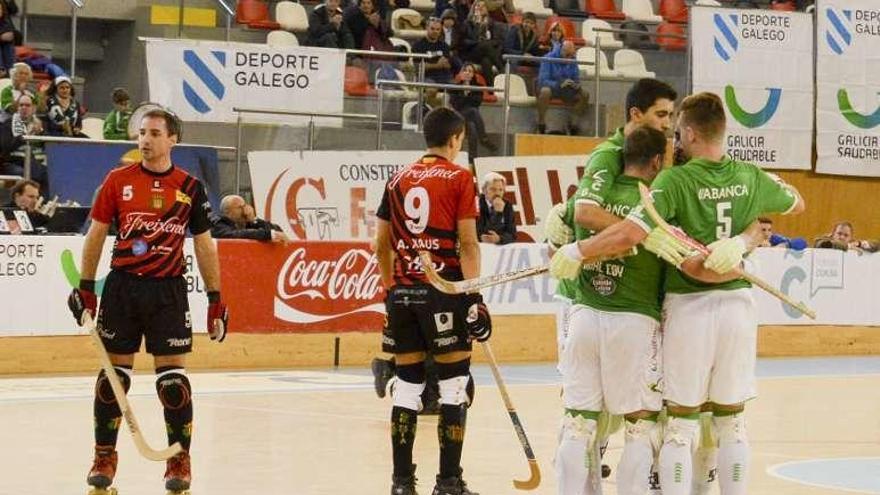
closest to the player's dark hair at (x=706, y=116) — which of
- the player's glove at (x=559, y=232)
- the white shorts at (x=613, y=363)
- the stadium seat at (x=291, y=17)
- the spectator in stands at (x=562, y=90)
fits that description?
the white shorts at (x=613, y=363)

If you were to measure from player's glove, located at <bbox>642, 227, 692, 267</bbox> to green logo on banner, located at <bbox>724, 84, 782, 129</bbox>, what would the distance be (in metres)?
15.7

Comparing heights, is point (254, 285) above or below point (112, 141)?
below

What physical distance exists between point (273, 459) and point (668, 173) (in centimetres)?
460

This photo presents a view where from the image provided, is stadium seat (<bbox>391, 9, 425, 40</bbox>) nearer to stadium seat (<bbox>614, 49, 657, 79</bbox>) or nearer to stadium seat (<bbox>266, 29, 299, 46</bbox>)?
stadium seat (<bbox>266, 29, 299, 46</bbox>)

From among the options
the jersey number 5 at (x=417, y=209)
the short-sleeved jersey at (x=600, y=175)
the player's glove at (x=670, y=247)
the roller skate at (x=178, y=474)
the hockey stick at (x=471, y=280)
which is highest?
the short-sleeved jersey at (x=600, y=175)

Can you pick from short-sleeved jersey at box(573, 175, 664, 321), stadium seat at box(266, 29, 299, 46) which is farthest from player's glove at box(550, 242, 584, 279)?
stadium seat at box(266, 29, 299, 46)

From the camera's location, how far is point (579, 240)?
888cm

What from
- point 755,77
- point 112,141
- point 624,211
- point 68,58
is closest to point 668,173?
point 624,211

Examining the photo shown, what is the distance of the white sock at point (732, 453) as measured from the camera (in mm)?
8812

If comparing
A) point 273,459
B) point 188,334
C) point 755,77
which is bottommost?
point 273,459

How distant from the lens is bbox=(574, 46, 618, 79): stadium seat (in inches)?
972

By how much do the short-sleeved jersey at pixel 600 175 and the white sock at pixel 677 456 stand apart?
113 centimetres

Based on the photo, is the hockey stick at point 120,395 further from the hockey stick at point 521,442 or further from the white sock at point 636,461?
the white sock at point 636,461

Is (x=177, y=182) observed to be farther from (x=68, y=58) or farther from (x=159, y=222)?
(x=68, y=58)
